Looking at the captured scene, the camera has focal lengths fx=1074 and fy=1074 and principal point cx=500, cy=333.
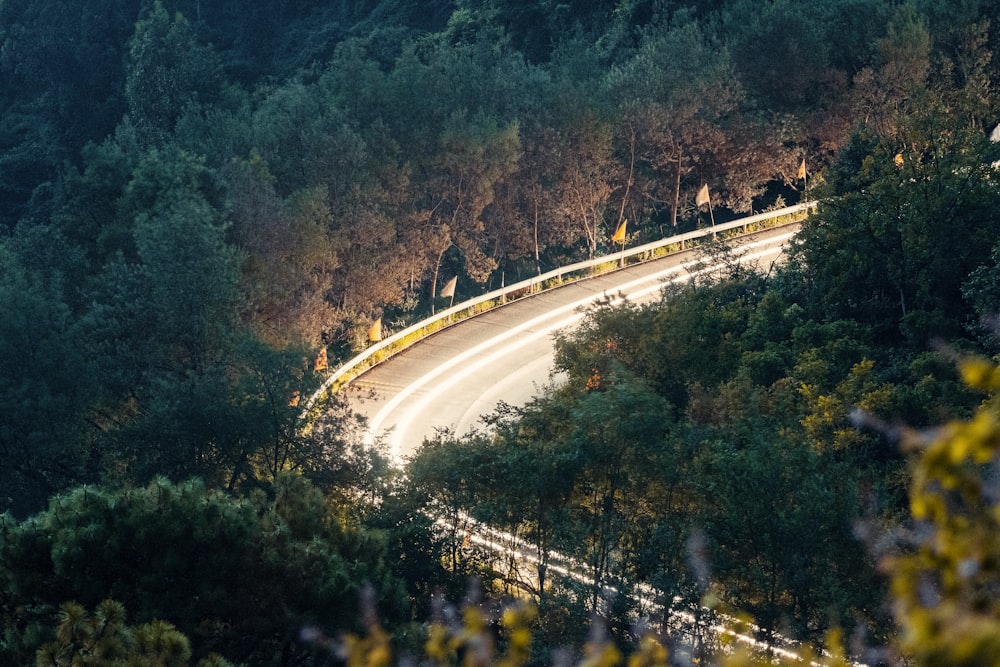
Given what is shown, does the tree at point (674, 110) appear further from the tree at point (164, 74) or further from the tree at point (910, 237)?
the tree at point (164, 74)

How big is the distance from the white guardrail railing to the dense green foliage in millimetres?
2467

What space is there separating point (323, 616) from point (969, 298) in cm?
1732

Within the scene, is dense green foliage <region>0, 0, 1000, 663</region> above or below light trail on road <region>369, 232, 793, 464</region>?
above

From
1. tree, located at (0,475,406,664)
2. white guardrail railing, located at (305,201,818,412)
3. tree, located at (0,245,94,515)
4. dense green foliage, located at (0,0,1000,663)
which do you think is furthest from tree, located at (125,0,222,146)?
tree, located at (0,475,406,664)

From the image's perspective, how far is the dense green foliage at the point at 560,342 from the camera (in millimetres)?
18203

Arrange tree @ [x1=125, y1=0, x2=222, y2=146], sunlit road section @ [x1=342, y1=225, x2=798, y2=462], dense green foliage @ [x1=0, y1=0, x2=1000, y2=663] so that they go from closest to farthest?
dense green foliage @ [x1=0, y1=0, x2=1000, y2=663] → sunlit road section @ [x1=342, y1=225, x2=798, y2=462] → tree @ [x1=125, y1=0, x2=222, y2=146]

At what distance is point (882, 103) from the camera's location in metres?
51.2

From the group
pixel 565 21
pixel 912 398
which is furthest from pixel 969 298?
pixel 565 21

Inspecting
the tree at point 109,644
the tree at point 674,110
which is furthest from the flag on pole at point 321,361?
the tree at point 674,110

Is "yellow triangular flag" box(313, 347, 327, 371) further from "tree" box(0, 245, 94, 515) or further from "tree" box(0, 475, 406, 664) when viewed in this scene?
"tree" box(0, 475, 406, 664)

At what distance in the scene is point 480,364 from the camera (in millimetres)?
34688

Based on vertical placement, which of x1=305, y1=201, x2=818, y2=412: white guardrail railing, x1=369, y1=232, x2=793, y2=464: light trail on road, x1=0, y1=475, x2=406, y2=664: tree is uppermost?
x1=0, y1=475, x2=406, y2=664: tree

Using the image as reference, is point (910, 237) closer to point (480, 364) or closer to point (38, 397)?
point (480, 364)

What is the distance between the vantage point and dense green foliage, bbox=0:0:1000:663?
18203mm
